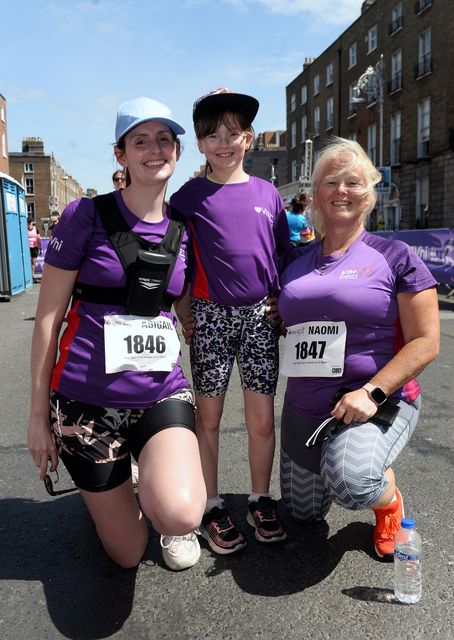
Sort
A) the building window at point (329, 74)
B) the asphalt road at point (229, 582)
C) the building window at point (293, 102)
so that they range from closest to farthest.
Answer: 1. the asphalt road at point (229, 582)
2. the building window at point (329, 74)
3. the building window at point (293, 102)

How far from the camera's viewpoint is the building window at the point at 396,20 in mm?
28109

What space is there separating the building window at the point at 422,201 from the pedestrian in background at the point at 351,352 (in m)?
24.8

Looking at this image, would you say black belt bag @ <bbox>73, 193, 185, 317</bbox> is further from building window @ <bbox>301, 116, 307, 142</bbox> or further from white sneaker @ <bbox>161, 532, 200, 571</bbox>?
building window @ <bbox>301, 116, 307, 142</bbox>

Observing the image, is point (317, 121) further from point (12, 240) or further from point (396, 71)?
point (12, 240)

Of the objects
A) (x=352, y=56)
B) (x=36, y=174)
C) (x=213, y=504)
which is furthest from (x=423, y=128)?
(x=36, y=174)

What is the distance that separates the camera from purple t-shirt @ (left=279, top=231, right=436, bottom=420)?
255cm

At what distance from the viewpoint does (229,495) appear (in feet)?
10.5

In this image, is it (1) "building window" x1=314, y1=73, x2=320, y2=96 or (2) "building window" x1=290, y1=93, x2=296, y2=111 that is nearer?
(1) "building window" x1=314, y1=73, x2=320, y2=96

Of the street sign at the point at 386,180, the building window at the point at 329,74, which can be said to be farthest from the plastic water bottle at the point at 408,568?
the building window at the point at 329,74

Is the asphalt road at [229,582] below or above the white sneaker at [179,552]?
below

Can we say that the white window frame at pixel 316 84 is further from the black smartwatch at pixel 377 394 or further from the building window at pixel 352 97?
the black smartwatch at pixel 377 394

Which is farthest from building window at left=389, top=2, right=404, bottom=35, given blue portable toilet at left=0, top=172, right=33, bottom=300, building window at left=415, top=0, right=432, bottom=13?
blue portable toilet at left=0, top=172, right=33, bottom=300

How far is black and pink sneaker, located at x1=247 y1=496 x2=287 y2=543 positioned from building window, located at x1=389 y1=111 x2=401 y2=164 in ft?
94.2

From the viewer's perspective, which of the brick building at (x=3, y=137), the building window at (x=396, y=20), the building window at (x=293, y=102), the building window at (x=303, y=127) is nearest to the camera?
the building window at (x=396, y=20)
